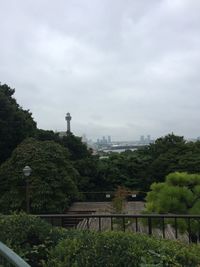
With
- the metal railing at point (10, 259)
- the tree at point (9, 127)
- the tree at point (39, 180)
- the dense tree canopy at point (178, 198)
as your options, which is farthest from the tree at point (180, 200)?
the tree at point (9, 127)

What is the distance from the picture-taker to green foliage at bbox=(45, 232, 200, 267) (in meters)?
3.14

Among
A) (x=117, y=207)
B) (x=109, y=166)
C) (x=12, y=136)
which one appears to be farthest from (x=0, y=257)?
(x=109, y=166)

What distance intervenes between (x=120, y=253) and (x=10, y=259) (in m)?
1.09

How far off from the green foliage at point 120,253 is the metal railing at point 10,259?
0.73 metres

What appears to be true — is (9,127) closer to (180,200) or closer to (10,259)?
(180,200)

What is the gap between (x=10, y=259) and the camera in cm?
233

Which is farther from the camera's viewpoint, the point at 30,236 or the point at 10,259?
the point at 30,236

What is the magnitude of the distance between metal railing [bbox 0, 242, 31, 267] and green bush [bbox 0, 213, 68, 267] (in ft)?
4.31

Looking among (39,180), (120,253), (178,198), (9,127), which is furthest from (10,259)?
(9,127)

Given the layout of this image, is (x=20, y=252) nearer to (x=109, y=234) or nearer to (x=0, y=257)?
(x=109, y=234)

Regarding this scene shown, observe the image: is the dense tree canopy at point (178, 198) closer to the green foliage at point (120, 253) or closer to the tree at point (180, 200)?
the tree at point (180, 200)

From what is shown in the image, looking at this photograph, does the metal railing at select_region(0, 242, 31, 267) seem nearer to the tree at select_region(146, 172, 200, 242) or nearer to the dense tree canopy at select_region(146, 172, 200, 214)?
the tree at select_region(146, 172, 200, 242)

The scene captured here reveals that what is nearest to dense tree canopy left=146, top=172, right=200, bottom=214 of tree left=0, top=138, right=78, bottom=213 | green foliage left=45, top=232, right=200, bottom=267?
green foliage left=45, top=232, right=200, bottom=267

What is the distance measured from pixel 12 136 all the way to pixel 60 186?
9153 millimetres
